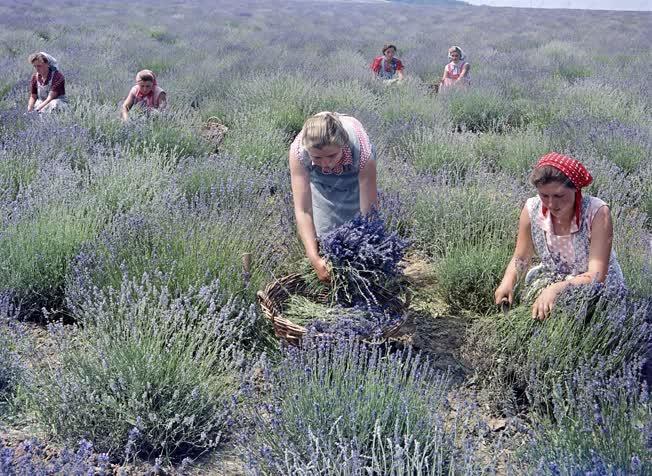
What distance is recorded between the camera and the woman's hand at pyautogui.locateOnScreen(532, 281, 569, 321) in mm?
2465

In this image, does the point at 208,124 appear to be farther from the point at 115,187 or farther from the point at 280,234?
the point at 280,234

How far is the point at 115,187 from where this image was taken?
154 inches

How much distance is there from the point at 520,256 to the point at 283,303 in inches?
44.1

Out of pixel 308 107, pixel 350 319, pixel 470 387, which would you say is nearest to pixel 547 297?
pixel 470 387

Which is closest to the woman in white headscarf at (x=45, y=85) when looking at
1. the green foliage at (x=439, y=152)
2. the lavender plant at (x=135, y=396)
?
the green foliage at (x=439, y=152)

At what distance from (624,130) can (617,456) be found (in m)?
4.45

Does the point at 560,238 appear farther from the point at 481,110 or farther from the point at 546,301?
the point at 481,110

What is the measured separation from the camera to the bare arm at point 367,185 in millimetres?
3029

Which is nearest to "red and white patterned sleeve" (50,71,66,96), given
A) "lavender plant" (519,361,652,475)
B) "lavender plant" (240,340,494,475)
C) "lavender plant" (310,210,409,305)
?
"lavender plant" (310,210,409,305)

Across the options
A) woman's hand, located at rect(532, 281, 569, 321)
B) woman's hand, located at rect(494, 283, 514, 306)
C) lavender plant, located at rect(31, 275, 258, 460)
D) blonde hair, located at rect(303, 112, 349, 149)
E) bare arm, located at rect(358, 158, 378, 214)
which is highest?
blonde hair, located at rect(303, 112, 349, 149)

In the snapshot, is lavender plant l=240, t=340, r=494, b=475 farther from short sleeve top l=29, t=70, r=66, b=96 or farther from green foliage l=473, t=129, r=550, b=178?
short sleeve top l=29, t=70, r=66, b=96

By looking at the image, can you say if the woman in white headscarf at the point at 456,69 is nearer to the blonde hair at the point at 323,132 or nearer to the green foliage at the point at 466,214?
the green foliage at the point at 466,214

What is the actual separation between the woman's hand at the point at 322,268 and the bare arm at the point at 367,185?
44 centimetres

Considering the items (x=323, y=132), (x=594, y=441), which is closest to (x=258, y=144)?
(x=323, y=132)
